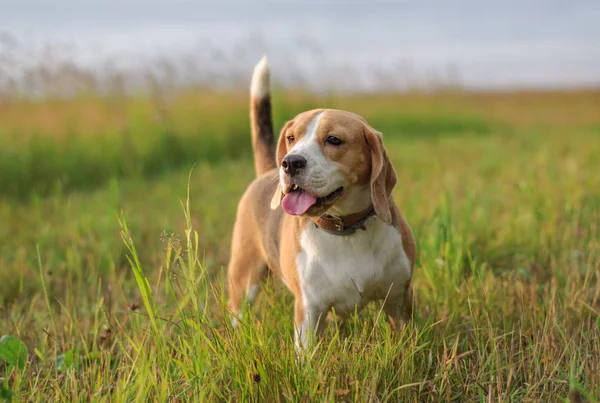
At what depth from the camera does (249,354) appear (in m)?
2.60

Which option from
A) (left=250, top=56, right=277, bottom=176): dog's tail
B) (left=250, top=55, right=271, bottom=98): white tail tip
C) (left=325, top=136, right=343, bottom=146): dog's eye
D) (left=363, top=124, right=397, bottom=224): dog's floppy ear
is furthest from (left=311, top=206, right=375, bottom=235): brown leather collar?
(left=250, top=55, right=271, bottom=98): white tail tip

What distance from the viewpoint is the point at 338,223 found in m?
3.12

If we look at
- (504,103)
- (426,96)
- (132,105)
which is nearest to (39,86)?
(132,105)

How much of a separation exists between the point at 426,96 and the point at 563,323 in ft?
55.8

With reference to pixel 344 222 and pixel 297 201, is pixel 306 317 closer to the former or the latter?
pixel 344 222

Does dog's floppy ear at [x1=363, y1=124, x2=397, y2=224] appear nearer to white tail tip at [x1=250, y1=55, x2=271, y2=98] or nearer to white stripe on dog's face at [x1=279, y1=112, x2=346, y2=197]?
white stripe on dog's face at [x1=279, y1=112, x2=346, y2=197]

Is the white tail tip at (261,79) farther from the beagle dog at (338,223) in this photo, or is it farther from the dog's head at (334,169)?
the dog's head at (334,169)

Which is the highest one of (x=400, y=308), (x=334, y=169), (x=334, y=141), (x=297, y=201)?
(x=334, y=141)

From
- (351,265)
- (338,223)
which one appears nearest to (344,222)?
(338,223)

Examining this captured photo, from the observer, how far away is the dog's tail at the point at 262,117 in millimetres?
4196

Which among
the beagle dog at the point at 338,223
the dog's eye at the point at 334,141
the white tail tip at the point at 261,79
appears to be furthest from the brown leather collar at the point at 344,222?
the white tail tip at the point at 261,79

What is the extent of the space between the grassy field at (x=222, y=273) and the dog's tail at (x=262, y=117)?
1.63 ft

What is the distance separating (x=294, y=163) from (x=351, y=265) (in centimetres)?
59

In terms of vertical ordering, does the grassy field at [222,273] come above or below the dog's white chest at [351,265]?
below
